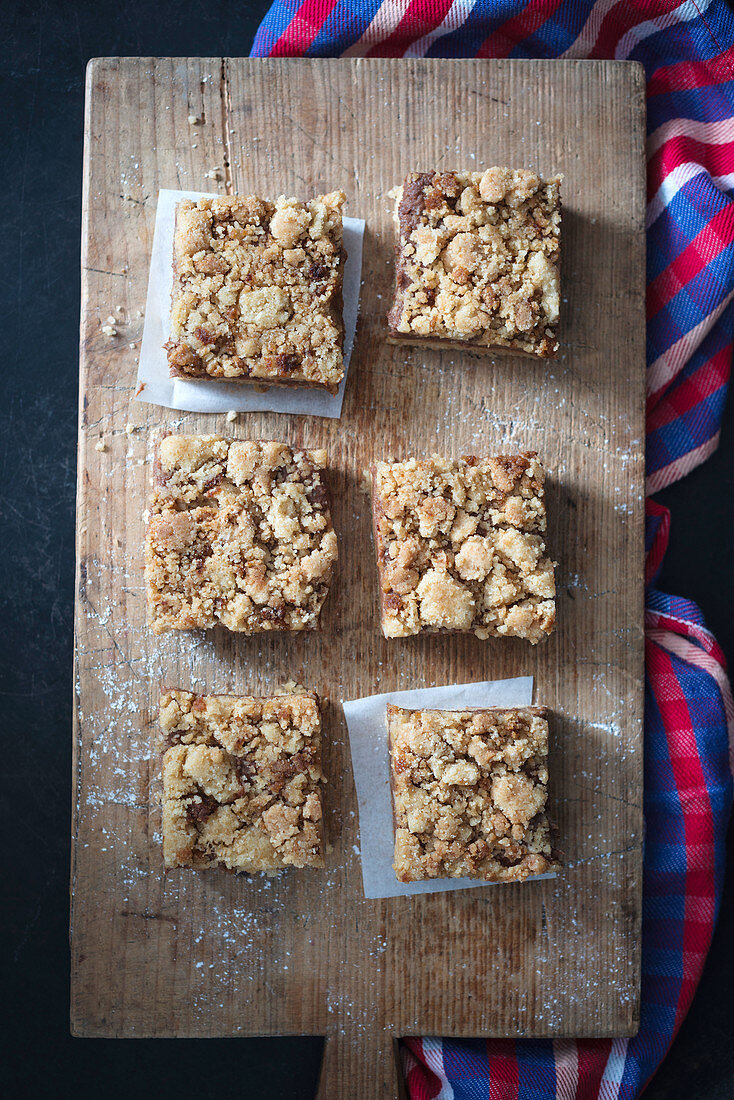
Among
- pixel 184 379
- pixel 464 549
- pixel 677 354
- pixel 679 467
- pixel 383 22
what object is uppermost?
pixel 383 22

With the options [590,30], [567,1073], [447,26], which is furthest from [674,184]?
Result: [567,1073]

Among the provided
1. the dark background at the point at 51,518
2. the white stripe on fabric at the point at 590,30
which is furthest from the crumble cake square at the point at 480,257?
the dark background at the point at 51,518

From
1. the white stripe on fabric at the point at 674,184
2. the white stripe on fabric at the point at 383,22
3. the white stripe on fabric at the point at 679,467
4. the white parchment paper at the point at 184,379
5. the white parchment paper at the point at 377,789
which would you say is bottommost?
the white parchment paper at the point at 377,789

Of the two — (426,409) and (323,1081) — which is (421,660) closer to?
(426,409)

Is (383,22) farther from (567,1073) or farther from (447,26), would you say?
(567,1073)

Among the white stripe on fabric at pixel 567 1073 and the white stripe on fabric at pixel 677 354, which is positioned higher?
the white stripe on fabric at pixel 677 354

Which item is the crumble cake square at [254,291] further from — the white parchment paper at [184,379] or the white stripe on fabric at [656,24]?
the white stripe on fabric at [656,24]
